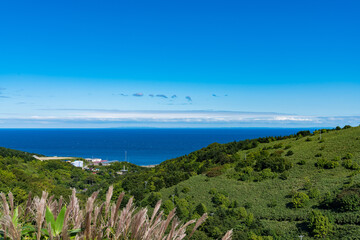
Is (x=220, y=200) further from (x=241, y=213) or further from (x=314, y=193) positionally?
(x=314, y=193)

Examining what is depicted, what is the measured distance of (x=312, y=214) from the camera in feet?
61.6

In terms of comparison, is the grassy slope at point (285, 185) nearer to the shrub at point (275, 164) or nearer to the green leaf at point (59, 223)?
the shrub at point (275, 164)

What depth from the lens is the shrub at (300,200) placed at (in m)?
21.8

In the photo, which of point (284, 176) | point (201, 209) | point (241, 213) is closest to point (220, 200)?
point (201, 209)

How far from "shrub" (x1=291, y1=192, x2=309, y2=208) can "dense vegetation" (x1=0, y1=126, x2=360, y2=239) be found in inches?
3.0

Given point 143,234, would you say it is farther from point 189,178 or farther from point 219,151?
point 219,151

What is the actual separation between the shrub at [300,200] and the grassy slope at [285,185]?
1.25 ft

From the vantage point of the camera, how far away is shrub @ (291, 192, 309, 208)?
2180 centimetres

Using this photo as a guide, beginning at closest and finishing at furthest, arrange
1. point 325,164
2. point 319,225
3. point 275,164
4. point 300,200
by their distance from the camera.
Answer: point 319,225, point 300,200, point 325,164, point 275,164

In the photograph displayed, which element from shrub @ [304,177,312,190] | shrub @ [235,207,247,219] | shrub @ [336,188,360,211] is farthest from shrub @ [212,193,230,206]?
shrub @ [336,188,360,211]

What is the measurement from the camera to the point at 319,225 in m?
17.7

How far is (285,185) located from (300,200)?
426cm

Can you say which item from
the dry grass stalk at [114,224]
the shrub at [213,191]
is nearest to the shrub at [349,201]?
the shrub at [213,191]

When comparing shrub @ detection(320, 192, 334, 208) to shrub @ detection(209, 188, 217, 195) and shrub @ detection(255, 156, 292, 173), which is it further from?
shrub @ detection(209, 188, 217, 195)
